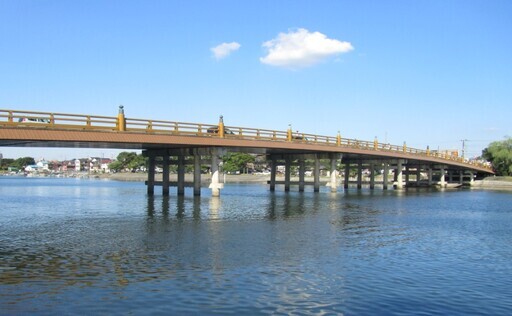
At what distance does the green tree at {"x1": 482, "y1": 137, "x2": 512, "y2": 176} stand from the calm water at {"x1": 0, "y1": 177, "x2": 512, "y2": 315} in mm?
109619

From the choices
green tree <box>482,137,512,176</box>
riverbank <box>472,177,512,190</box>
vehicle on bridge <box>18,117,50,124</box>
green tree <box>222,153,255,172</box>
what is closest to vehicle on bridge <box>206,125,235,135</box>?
vehicle on bridge <box>18,117,50,124</box>

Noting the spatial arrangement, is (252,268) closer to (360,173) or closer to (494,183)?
(360,173)

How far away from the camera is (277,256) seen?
17891 mm

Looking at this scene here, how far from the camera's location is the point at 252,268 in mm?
15641

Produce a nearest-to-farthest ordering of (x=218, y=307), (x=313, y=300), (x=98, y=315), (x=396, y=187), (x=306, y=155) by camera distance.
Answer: (x=98, y=315) → (x=218, y=307) → (x=313, y=300) → (x=306, y=155) → (x=396, y=187)

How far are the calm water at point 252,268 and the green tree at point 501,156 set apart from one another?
10962cm

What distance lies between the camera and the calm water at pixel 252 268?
11.7 meters

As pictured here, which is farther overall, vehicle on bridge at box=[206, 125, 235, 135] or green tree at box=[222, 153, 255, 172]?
green tree at box=[222, 153, 255, 172]

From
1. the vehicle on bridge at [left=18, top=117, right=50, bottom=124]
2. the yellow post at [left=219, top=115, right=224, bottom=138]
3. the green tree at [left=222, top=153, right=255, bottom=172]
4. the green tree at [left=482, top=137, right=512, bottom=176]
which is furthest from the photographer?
the green tree at [left=222, top=153, right=255, bottom=172]

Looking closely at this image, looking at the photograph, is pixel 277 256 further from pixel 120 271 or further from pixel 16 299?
pixel 16 299

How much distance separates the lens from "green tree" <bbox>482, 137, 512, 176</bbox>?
125 metres

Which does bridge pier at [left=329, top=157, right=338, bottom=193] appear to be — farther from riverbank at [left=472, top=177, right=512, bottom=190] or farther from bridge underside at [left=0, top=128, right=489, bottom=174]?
riverbank at [left=472, top=177, right=512, bottom=190]

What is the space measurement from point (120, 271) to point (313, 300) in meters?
6.47

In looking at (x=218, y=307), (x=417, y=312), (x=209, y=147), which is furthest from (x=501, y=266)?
(x=209, y=147)
